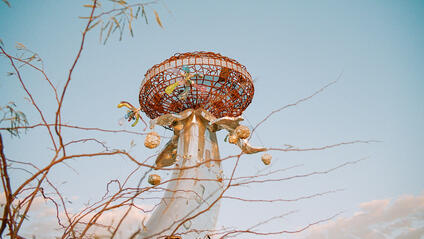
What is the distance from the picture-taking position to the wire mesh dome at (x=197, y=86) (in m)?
2.80

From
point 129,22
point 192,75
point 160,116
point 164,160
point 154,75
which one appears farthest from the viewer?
point 164,160

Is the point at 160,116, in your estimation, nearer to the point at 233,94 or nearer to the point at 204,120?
the point at 204,120

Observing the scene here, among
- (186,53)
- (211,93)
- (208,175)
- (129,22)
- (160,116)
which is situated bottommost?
(129,22)

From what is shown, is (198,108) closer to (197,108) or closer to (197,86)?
(197,108)

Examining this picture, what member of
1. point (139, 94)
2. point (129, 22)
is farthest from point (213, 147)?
point (129, 22)

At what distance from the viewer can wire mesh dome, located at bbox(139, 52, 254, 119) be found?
9.19 ft

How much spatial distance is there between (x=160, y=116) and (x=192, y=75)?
26.8 inches

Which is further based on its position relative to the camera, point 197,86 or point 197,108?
point 197,108

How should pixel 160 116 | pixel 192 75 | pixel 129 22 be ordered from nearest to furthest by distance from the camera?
pixel 129 22 → pixel 192 75 → pixel 160 116

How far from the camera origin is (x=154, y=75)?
2.88 meters

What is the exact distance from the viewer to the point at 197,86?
2922 millimetres

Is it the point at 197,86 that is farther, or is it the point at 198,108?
the point at 198,108

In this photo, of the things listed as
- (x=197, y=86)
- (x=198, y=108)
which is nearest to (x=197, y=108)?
(x=198, y=108)

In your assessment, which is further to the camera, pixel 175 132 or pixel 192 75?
pixel 175 132
